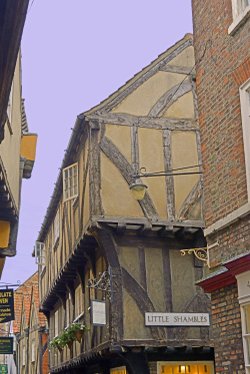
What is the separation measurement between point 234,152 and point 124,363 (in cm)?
749

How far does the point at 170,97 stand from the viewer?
15.7 meters

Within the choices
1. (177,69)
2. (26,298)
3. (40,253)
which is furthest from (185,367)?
(26,298)

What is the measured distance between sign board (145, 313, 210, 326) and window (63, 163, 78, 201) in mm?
4051

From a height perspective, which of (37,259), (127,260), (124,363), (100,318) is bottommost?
(124,363)

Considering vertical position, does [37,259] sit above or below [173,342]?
above

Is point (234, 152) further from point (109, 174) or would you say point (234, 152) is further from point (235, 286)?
point (109, 174)

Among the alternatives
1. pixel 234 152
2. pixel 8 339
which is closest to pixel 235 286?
pixel 234 152

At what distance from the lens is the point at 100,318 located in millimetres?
13383

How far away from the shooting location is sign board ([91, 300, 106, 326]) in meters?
13.2

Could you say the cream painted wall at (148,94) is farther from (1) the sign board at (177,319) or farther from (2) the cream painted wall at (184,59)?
(1) the sign board at (177,319)

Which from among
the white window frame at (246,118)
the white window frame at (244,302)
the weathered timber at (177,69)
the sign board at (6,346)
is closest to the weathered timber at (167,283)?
the sign board at (6,346)

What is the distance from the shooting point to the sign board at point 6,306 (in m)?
12.9

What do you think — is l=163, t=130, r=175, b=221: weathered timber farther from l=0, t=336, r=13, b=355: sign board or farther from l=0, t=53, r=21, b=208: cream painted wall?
l=0, t=336, r=13, b=355: sign board

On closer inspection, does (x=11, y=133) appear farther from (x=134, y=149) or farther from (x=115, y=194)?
(x=134, y=149)
